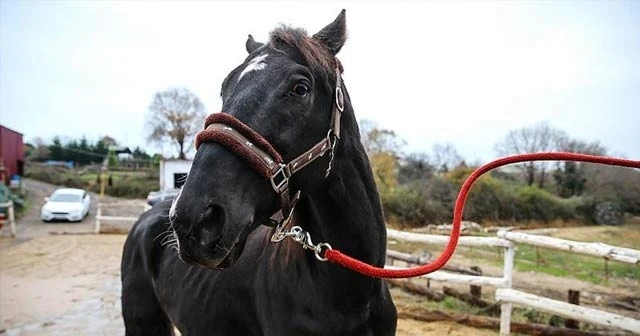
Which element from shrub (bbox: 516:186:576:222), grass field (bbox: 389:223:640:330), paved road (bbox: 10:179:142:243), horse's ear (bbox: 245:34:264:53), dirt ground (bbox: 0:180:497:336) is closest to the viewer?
horse's ear (bbox: 245:34:264:53)

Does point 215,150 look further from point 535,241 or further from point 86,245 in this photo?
point 86,245

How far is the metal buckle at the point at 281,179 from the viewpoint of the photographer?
157 cm

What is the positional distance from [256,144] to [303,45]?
1.80ft

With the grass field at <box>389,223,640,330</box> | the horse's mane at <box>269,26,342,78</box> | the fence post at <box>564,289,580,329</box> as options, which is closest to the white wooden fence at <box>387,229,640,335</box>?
the grass field at <box>389,223,640,330</box>

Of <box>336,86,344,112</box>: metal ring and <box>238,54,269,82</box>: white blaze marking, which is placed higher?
<box>238,54,269,82</box>: white blaze marking

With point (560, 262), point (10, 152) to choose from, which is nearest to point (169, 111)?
point (10, 152)

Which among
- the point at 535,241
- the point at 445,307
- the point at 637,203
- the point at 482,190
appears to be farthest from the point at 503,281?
the point at 482,190

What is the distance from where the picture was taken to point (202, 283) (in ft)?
8.57

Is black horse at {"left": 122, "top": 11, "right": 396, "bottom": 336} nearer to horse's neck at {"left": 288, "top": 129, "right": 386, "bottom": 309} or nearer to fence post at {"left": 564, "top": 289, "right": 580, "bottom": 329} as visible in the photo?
horse's neck at {"left": 288, "top": 129, "right": 386, "bottom": 309}

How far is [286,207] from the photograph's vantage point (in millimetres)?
1697

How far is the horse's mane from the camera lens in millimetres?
1796

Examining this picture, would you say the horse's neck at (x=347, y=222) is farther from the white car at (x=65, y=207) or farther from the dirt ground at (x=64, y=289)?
the white car at (x=65, y=207)

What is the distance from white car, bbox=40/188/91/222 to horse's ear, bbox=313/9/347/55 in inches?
858

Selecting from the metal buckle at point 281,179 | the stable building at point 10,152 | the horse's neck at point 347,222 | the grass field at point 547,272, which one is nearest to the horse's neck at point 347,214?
the horse's neck at point 347,222
